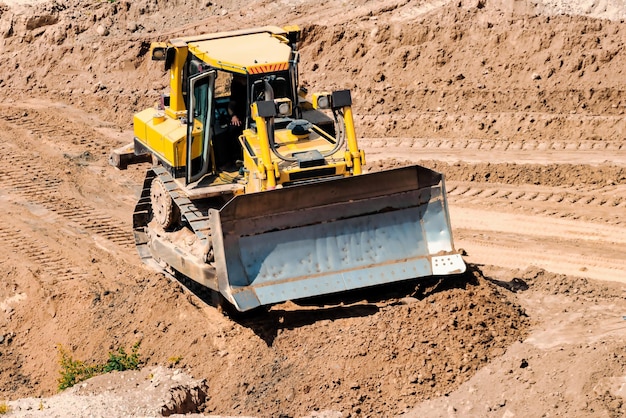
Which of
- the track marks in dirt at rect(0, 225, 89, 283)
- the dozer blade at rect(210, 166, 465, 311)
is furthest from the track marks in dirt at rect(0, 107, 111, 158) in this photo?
the dozer blade at rect(210, 166, 465, 311)

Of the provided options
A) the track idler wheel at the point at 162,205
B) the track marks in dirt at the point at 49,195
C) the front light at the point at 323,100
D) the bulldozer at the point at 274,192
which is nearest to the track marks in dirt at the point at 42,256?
the track marks in dirt at the point at 49,195

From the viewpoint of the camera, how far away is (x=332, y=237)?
1013 centimetres

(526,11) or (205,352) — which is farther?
(526,11)

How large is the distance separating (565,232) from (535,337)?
4.08 m

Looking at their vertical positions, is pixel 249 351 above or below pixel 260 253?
below

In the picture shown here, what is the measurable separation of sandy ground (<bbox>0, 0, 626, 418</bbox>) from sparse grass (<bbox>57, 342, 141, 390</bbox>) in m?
0.18

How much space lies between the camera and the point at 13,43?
23.2 m

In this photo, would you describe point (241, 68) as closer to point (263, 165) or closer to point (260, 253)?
point (263, 165)

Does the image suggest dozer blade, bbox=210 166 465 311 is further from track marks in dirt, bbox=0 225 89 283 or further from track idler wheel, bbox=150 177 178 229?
track marks in dirt, bbox=0 225 89 283

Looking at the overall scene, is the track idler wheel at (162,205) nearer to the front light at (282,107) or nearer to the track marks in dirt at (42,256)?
the track marks in dirt at (42,256)

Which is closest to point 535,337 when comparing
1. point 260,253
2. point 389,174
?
point 389,174

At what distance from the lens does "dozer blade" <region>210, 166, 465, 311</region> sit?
976 cm

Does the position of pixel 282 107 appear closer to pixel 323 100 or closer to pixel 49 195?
pixel 323 100

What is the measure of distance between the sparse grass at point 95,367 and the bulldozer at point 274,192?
3.50 ft
